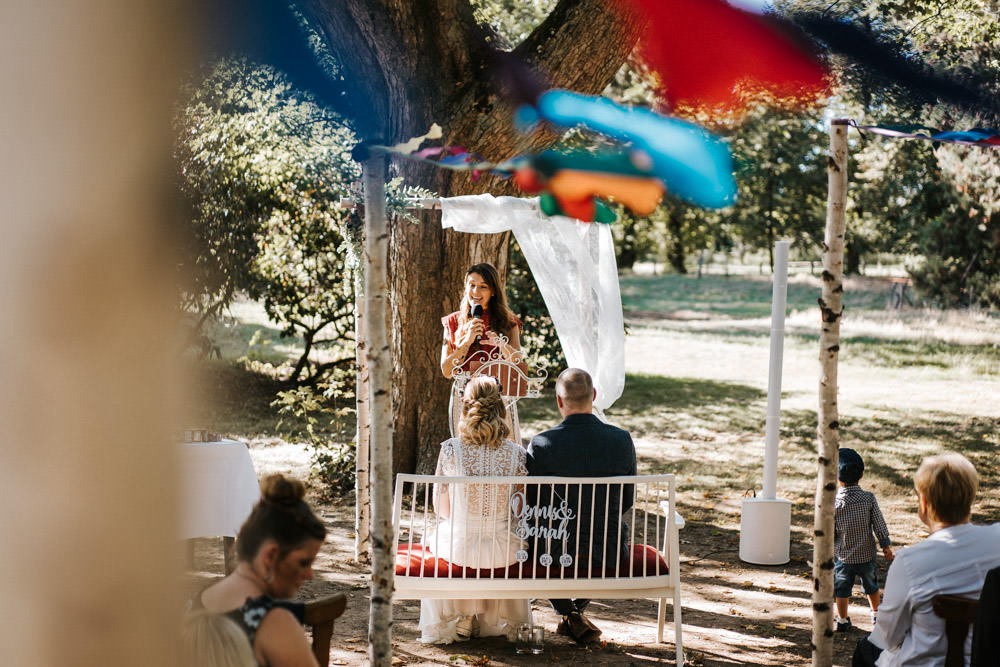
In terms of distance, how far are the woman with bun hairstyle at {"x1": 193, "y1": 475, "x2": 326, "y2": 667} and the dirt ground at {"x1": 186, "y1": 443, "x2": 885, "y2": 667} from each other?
1.75 meters

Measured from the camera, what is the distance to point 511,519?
4492mm

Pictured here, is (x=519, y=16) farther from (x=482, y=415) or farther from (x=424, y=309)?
(x=482, y=415)

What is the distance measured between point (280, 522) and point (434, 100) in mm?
5786

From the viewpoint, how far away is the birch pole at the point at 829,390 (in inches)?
138

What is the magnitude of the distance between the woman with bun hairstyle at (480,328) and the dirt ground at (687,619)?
159 cm

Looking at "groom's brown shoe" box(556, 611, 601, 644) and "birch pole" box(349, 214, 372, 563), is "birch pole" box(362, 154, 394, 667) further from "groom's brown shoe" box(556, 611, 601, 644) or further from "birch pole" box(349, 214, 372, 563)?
"birch pole" box(349, 214, 372, 563)

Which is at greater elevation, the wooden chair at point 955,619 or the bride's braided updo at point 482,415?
the bride's braided updo at point 482,415

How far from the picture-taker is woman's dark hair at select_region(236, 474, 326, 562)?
225 centimetres

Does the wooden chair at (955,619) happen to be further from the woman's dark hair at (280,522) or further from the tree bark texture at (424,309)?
the tree bark texture at (424,309)

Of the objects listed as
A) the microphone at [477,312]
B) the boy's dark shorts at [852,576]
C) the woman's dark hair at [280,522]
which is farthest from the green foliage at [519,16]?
the woman's dark hair at [280,522]

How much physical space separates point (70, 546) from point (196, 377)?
7.7 inches

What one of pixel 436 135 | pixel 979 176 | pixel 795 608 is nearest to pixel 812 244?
pixel 979 176

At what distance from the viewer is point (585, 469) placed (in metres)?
4.52

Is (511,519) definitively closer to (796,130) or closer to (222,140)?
(222,140)
